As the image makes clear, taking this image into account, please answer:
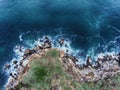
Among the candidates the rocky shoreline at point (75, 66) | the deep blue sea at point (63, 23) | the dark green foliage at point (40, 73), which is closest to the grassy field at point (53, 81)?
the dark green foliage at point (40, 73)

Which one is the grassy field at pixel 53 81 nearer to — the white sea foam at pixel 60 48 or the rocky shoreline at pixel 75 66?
the rocky shoreline at pixel 75 66

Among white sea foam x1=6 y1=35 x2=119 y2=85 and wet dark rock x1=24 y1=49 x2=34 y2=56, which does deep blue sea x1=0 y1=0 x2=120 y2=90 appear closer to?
white sea foam x1=6 y1=35 x2=119 y2=85

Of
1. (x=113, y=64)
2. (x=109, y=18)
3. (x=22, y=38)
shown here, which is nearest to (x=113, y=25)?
(x=109, y=18)

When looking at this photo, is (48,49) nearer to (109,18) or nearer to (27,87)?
(27,87)

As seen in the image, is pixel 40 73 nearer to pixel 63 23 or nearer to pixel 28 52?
pixel 28 52

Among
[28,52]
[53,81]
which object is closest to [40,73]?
[53,81]

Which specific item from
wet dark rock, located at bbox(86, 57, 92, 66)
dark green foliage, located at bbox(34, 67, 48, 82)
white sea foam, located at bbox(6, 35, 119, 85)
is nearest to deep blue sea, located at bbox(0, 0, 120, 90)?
white sea foam, located at bbox(6, 35, 119, 85)
